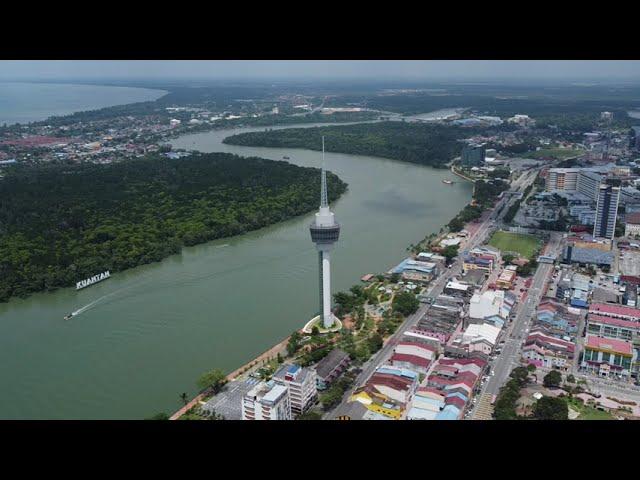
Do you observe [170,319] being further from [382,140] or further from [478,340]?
[382,140]

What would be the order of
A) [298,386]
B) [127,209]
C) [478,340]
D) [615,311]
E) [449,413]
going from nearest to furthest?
[449,413], [298,386], [478,340], [615,311], [127,209]

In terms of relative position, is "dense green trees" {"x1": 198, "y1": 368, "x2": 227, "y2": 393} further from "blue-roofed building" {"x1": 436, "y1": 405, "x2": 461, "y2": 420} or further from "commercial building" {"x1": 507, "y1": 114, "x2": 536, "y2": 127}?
"commercial building" {"x1": 507, "y1": 114, "x2": 536, "y2": 127}

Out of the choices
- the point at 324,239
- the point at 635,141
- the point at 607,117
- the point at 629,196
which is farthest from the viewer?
the point at 607,117

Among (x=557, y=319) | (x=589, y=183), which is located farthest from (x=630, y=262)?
(x=589, y=183)

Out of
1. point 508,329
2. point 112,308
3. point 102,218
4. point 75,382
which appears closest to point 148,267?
point 112,308

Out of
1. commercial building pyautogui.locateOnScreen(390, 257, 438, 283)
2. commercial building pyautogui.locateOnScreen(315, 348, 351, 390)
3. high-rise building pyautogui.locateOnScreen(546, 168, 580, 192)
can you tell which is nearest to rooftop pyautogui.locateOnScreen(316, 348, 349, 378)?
commercial building pyautogui.locateOnScreen(315, 348, 351, 390)
